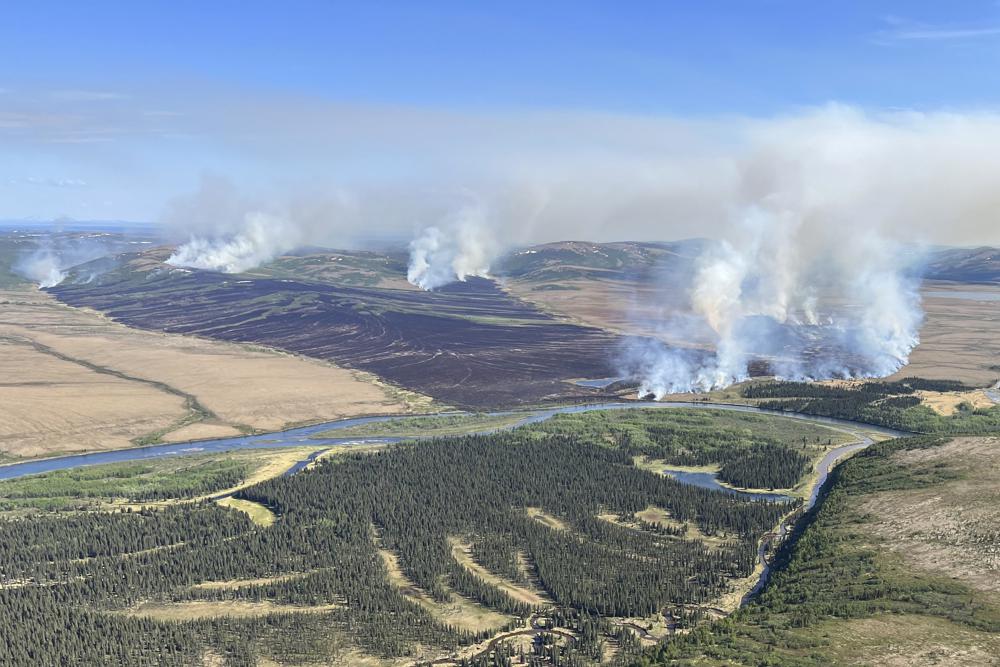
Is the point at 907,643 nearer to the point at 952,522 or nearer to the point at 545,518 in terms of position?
the point at 952,522

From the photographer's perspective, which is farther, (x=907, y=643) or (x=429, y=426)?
(x=429, y=426)

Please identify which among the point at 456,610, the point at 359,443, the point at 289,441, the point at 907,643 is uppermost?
the point at 907,643

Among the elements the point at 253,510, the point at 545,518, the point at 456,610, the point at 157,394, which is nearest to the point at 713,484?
the point at 545,518

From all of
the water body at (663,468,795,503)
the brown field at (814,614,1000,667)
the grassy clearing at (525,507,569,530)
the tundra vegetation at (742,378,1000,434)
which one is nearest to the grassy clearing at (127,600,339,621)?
the grassy clearing at (525,507,569,530)

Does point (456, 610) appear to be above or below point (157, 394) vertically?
below

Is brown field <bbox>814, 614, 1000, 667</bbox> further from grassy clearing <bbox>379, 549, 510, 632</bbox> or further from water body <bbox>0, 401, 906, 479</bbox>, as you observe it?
water body <bbox>0, 401, 906, 479</bbox>

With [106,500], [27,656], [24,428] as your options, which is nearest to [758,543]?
[27,656]

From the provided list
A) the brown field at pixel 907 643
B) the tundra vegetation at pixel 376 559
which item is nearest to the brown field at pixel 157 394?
the tundra vegetation at pixel 376 559
